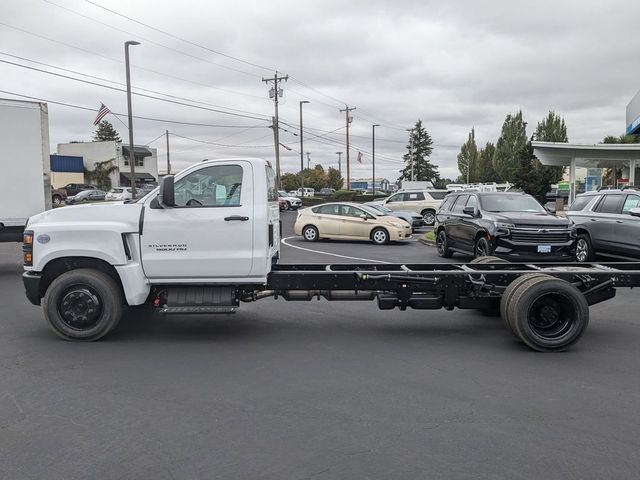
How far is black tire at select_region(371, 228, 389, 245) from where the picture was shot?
62.7 feet

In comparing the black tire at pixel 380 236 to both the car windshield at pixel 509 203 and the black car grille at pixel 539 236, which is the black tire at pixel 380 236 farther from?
the black car grille at pixel 539 236

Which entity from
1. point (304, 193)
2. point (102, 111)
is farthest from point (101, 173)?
point (102, 111)

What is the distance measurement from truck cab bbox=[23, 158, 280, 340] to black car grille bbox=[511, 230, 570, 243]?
7.16 m

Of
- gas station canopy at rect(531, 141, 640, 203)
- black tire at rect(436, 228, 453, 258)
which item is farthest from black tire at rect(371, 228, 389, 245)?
gas station canopy at rect(531, 141, 640, 203)

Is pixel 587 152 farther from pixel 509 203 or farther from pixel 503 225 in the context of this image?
pixel 503 225

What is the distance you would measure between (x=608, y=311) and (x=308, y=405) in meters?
5.81

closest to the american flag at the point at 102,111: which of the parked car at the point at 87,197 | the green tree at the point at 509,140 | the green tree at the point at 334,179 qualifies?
the parked car at the point at 87,197

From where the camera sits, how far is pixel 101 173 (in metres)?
70.2

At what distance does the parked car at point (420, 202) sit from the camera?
27.9 meters

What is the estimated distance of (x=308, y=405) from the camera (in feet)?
15.6

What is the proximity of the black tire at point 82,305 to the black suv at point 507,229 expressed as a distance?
8337 millimetres

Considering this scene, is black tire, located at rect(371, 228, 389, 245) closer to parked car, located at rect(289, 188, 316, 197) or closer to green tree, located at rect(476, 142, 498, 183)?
parked car, located at rect(289, 188, 316, 197)

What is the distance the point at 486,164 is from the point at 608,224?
→ 84872 mm

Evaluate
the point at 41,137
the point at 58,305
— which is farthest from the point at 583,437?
the point at 41,137
